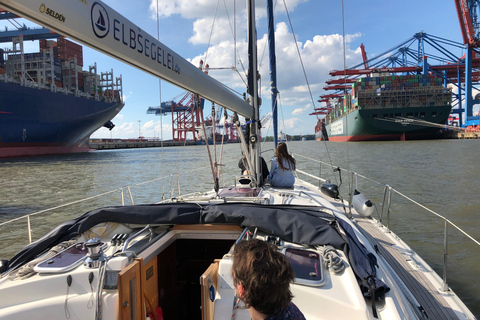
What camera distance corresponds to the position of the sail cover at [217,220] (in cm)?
230

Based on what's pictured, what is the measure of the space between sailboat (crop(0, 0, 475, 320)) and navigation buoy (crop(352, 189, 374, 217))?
160 cm

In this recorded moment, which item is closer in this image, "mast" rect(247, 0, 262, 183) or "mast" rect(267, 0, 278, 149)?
"mast" rect(247, 0, 262, 183)

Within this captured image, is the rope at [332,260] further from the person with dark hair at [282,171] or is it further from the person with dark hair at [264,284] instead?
the person with dark hair at [282,171]

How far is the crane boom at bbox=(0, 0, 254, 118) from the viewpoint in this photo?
129cm

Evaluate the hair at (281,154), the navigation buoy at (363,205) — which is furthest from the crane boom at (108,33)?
the navigation buoy at (363,205)

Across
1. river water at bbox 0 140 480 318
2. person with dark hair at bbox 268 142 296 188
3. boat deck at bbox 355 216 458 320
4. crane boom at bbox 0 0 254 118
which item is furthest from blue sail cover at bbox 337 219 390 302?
person with dark hair at bbox 268 142 296 188

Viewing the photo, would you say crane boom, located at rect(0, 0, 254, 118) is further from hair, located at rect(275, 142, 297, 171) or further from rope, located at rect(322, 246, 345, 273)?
hair, located at rect(275, 142, 297, 171)

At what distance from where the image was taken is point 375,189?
985cm

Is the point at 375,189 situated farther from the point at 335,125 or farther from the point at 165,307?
the point at 335,125

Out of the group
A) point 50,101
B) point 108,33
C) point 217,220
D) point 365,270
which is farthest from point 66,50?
point 365,270

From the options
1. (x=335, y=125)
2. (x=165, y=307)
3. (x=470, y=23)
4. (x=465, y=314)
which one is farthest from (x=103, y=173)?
(x=335, y=125)

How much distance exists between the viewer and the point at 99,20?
1.53m

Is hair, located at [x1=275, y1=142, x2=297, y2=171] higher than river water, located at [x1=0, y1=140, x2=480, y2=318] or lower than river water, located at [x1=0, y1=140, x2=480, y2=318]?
higher

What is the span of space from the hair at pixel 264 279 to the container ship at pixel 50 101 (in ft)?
93.6
